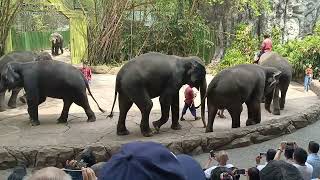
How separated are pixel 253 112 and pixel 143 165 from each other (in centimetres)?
670

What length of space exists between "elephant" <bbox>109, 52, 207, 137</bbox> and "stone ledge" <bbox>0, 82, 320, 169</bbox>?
2.11 ft

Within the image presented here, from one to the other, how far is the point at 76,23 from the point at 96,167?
14969 millimetres

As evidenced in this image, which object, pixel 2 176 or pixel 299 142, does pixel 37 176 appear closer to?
pixel 2 176

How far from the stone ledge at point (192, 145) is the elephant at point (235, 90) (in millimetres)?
324

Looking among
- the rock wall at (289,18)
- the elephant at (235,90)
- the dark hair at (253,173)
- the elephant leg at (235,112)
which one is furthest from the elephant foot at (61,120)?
the rock wall at (289,18)

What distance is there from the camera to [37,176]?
6.75 feet

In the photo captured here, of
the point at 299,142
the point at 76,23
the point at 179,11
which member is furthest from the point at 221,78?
the point at 76,23

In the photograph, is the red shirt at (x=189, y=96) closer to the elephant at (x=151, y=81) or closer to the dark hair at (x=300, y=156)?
the elephant at (x=151, y=81)

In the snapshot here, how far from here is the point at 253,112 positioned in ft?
26.3

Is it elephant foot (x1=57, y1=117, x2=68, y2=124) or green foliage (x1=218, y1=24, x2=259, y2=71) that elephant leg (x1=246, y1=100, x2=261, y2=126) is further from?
green foliage (x1=218, y1=24, x2=259, y2=71)

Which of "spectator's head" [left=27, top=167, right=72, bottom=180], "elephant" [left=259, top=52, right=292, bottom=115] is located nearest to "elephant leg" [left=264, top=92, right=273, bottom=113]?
"elephant" [left=259, top=52, right=292, bottom=115]

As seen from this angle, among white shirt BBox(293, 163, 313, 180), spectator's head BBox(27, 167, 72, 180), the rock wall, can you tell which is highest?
the rock wall

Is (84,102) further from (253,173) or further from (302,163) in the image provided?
(253,173)

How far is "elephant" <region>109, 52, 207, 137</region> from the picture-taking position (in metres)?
7.23
